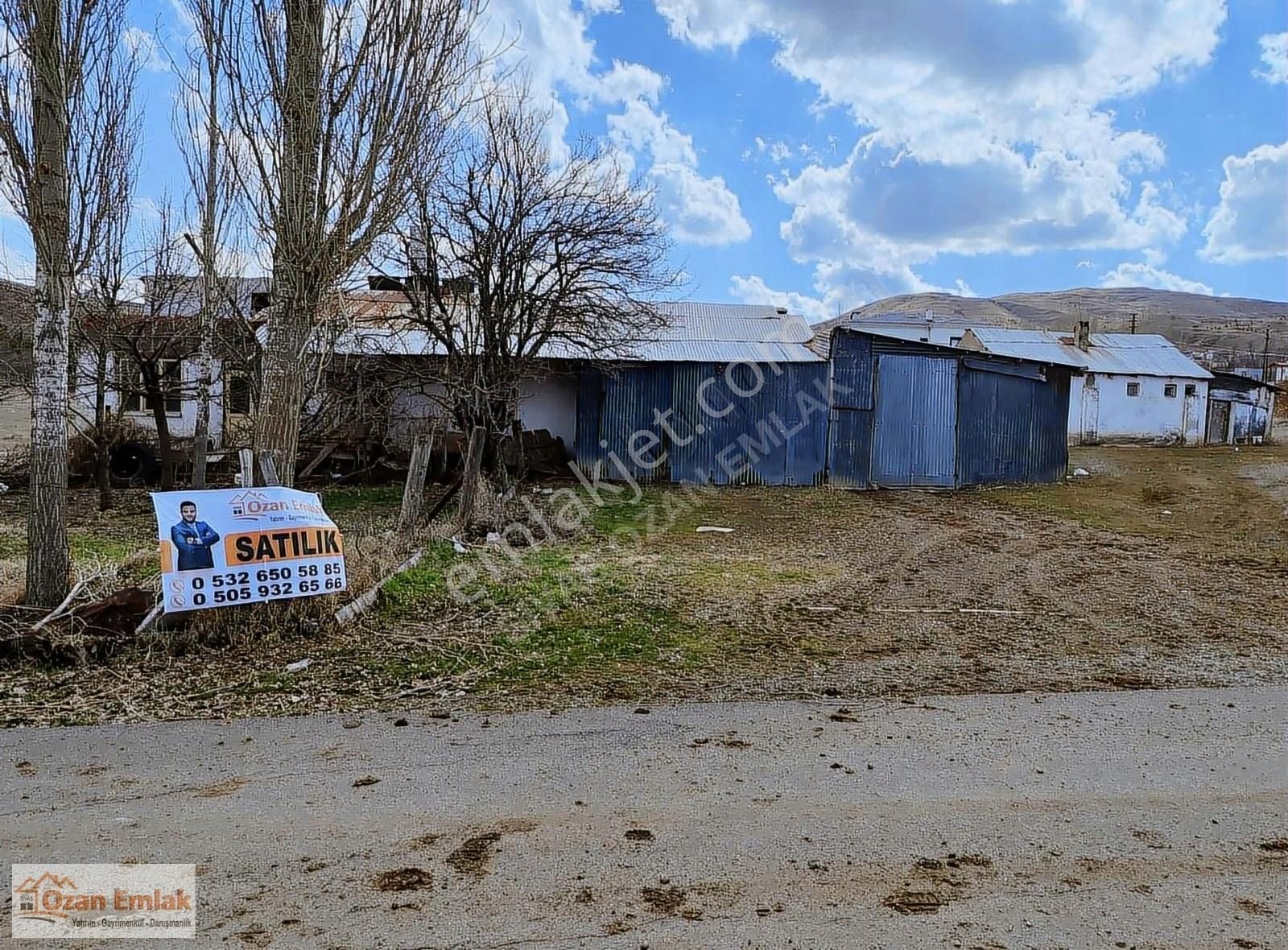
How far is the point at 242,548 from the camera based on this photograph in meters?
5.92

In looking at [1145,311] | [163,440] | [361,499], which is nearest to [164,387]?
[163,440]

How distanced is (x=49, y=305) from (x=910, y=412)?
14.7 metres

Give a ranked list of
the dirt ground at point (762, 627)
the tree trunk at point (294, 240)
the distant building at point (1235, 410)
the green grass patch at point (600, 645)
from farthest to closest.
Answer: the distant building at point (1235, 410)
the tree trunk at point (294, 240)
the green grass patch at point (600, 645)
the dirt ground at point (762, 627)

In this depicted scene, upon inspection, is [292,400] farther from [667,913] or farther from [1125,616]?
[1125,616]

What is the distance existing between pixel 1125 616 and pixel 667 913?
18.5 ft

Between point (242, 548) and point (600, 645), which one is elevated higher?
point (242, 548)

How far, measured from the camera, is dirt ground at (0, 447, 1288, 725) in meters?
5.09

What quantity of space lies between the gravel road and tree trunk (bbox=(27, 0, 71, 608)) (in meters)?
2.08

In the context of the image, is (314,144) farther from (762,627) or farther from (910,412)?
(910,412)

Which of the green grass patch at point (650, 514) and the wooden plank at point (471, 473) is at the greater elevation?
the wooden plank at point (471, 473)

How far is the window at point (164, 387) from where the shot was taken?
13.8 meters

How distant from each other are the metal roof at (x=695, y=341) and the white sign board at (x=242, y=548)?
7402 mm

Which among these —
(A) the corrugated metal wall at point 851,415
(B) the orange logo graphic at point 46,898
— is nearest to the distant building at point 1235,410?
(A) the corrugated metal wall at point 851,415

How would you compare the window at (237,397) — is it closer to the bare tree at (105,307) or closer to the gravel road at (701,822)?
→ the bare tree at (105,307)
